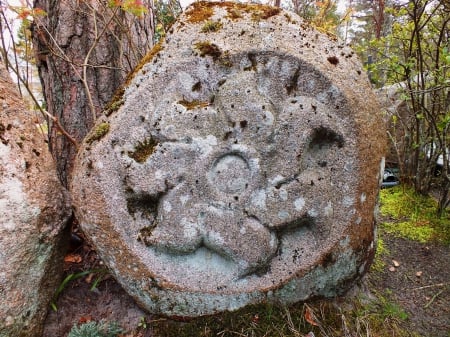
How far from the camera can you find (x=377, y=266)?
3031mm

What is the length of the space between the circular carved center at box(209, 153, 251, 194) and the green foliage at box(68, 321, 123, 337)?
39.0 inches

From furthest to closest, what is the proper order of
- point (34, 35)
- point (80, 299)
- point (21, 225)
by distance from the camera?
point (34, 35) → point (80, 299) → point (21, 225)

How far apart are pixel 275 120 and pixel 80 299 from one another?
1.65 m

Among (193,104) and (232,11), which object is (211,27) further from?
(193,104)

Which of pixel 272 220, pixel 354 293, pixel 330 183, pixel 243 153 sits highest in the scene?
pixel 243 153

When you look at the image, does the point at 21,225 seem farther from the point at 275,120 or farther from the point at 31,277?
the point at 275,120

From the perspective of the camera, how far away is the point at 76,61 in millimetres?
2916

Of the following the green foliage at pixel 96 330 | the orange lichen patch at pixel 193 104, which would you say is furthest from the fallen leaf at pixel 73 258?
the orange lichen patch at pixel 193 104

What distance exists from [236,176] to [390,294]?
164cm

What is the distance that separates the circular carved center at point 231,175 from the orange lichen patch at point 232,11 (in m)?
0.83

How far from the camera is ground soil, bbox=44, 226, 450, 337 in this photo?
211 cm

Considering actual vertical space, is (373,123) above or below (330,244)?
above

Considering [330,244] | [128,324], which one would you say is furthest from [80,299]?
[330,244]

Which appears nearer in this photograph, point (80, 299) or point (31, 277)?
point (31, 277)
